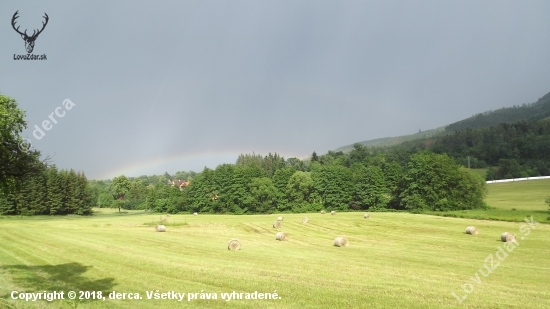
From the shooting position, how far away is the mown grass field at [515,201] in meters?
51.4

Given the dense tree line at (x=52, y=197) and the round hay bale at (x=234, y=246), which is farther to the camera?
the dense tree line at (x=52, y=197)

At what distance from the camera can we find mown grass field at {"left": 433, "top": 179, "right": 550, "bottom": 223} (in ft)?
169

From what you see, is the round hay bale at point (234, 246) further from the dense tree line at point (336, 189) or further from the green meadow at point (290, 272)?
the dense tree line at point (336, 189)

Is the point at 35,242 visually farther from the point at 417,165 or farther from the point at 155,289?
the point at 417,165

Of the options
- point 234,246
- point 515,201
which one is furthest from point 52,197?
point 515,201

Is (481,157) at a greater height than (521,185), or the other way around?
(481,157)

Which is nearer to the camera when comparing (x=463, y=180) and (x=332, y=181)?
(x=463, y=180)

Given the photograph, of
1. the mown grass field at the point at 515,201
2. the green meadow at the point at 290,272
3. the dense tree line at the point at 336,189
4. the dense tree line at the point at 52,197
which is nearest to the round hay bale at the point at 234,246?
the green meadow at the point at 290,272

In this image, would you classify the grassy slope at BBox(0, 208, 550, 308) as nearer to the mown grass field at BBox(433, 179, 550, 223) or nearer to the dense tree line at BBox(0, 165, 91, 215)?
the mown grass field at BBox(433, 179, 550, 223)

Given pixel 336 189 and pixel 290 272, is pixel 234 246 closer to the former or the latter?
pixel 290 272

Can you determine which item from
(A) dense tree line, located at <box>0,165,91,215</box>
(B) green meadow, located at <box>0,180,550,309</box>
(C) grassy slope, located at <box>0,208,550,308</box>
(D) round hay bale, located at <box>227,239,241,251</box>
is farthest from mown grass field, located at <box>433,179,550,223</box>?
(A) dense tree line, located at <box>0,165,91,215</box>

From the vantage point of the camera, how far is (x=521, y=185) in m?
106

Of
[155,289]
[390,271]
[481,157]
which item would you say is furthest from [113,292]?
[481,157]

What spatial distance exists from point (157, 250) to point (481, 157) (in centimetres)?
18840
